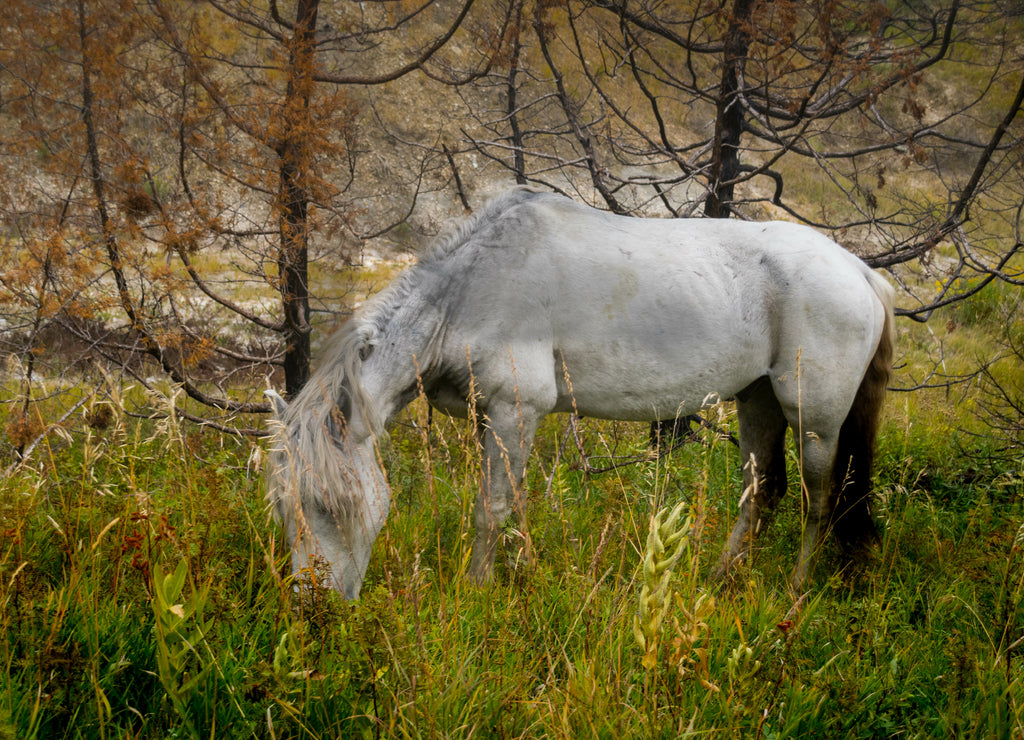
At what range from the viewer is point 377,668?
5.65 feet

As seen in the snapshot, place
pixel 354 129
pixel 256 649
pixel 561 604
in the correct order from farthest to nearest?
pixel 354 129 < pixel 561 604 < pixel 256 649

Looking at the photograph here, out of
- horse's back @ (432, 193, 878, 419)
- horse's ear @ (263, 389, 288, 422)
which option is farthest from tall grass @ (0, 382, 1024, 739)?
horse's back @ (432, 193, 878, 419)

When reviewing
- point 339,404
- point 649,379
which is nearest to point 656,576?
point 339,404

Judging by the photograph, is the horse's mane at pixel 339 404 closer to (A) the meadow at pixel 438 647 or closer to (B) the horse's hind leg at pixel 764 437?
(A) the meadow at pixel 438 647

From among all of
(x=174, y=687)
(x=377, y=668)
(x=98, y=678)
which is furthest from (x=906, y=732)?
(x=98, y=678)

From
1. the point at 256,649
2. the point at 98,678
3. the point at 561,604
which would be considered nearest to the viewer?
the point at 98,678

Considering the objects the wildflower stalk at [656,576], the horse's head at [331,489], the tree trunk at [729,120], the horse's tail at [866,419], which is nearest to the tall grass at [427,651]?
the wildflower stalk at [656,576]

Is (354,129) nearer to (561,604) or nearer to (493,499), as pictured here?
(493,499)

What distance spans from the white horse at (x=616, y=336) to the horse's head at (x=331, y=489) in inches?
1.9

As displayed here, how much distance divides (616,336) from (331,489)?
1563 mm

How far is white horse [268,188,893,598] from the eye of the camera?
10.1 feet

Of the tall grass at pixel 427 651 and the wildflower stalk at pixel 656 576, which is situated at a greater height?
the wildflower stalk at pixel 656 576

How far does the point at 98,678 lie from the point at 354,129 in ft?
12.1

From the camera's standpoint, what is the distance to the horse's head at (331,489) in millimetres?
2520
